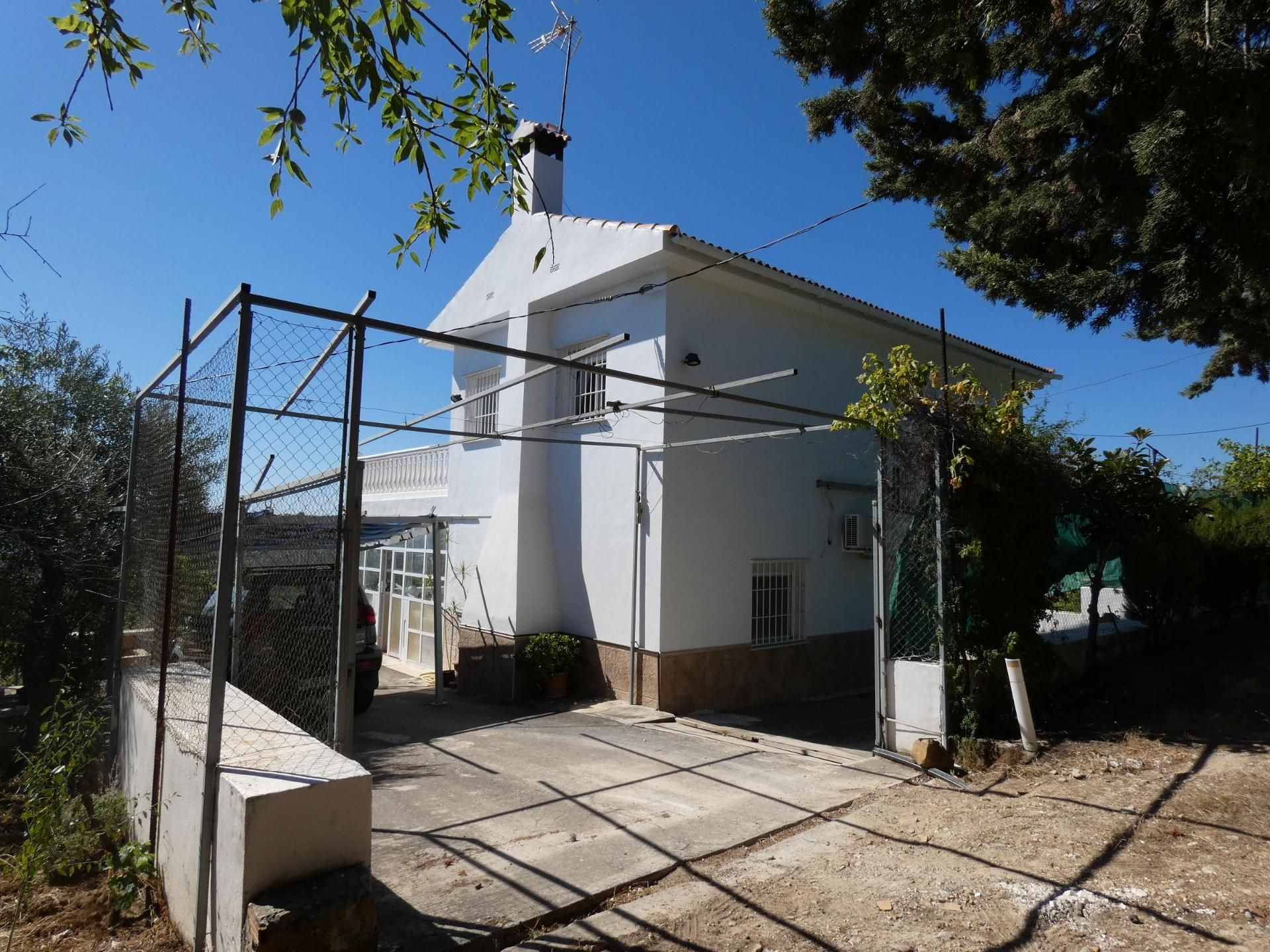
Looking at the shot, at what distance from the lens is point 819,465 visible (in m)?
11.7

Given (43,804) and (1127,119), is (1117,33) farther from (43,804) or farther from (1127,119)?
(43,804)

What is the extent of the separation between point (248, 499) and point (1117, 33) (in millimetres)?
7405

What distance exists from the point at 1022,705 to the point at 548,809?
3944 millimetres

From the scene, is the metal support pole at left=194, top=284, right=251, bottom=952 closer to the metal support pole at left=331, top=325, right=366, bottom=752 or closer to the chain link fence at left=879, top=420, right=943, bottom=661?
the metal support pole at left=331, top=325, right=366, bottom=752

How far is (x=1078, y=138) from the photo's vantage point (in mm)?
6312

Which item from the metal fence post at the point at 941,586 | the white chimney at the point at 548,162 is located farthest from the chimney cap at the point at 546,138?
the metal fence post at the point at 941,586

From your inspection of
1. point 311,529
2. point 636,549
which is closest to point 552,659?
point 636,549

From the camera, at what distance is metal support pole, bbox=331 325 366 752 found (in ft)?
11.2

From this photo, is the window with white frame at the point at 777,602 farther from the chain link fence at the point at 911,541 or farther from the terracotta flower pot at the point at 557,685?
the chain link fence at the point at 911,541

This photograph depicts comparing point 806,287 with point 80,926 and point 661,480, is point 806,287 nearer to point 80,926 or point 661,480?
point 661,480

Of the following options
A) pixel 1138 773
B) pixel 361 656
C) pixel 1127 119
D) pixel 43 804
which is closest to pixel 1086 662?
pixel 1138 773

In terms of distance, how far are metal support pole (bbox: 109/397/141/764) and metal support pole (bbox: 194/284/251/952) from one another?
299 cm

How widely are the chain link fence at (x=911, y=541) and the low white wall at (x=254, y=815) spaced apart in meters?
4.92

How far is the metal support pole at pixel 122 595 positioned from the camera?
5.60m
